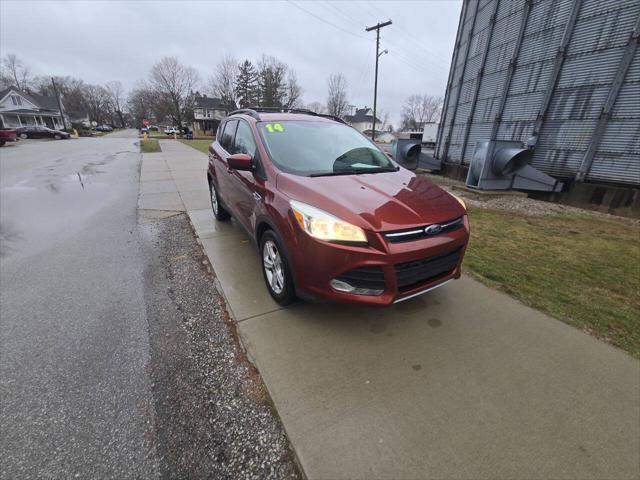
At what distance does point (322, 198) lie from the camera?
2.31 metres

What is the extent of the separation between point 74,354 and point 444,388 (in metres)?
2.84

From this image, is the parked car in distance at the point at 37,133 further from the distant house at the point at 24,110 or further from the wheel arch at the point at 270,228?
the wheel arch at the point at 270,228

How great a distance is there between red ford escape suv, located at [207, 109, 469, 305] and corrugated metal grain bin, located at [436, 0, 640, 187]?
274 inches

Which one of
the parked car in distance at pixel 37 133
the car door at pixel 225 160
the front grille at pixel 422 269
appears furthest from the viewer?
the parked car in distance at pixel 37 133

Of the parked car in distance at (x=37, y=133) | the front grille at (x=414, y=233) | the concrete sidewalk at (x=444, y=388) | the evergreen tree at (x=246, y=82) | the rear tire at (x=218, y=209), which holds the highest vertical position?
the evergreen tree at (x=246, y=82)

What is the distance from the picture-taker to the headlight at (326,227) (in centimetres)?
212

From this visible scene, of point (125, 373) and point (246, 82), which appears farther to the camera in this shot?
point (246, 82)

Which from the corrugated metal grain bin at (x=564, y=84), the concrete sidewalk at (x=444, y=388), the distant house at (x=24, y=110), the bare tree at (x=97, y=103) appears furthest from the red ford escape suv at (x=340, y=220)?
the bare tree at (x=97, y=103)

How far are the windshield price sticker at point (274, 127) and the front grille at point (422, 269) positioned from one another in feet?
6.93

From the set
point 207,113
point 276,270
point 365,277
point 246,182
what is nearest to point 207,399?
point 276,270

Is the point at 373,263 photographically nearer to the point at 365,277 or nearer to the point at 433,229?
the point at 365,277

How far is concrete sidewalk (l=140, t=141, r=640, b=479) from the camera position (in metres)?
1.58

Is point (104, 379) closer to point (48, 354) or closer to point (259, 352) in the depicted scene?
point (48, 354)

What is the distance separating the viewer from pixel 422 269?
7.63 ft
